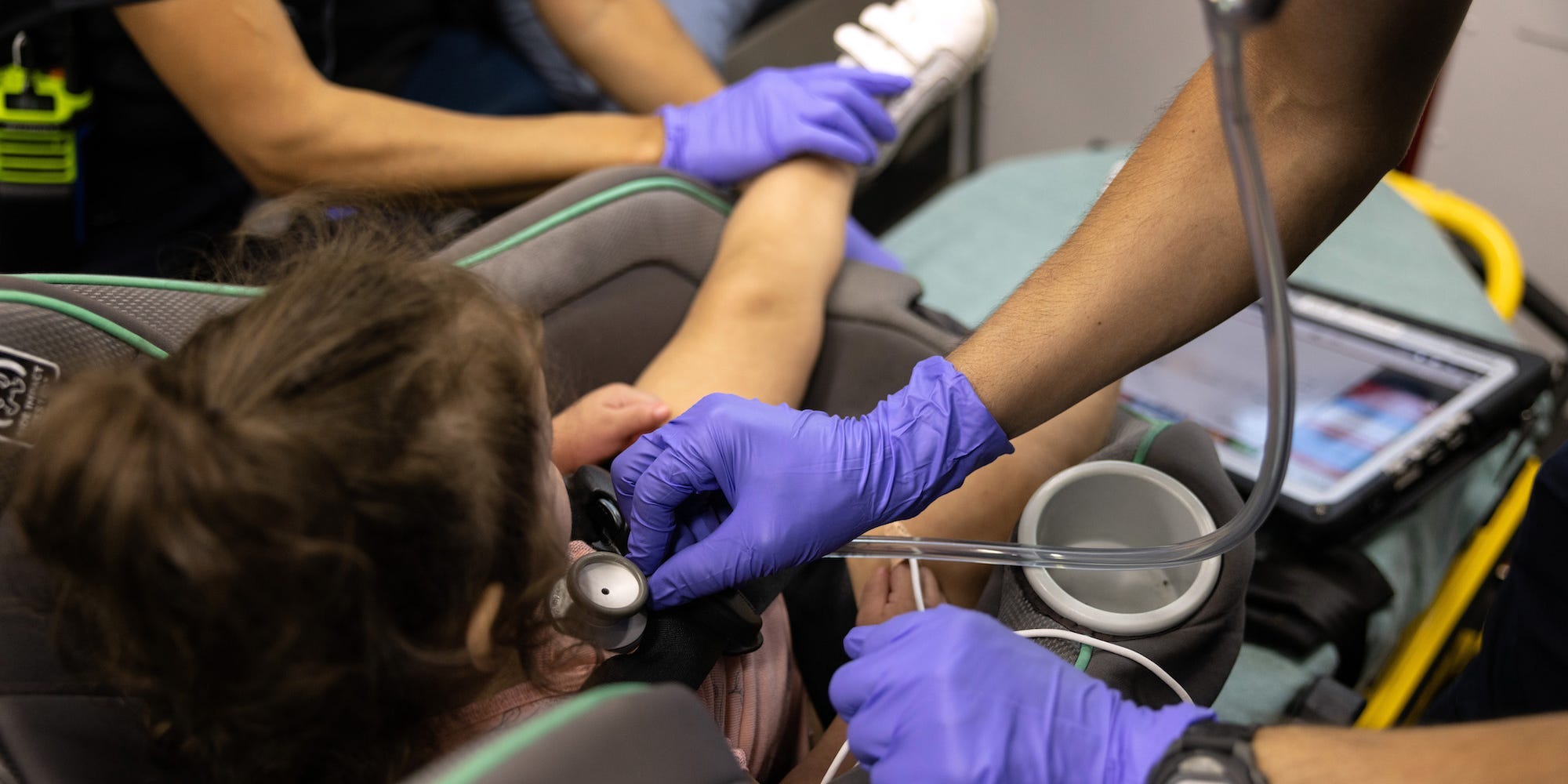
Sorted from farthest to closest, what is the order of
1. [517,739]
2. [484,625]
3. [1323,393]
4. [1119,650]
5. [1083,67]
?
[1083,67] → [1323,393] → [1119,650] → [484,625] → [517,739]

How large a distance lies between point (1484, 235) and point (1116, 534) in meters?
1.00

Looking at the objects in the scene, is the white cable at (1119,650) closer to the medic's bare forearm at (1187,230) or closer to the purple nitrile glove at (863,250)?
the medic's bare forearm at (1187,230)

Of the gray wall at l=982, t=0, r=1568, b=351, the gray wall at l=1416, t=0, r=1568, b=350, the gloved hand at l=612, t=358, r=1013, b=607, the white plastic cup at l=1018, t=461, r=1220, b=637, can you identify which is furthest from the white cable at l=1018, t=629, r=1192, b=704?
the gray wall at l=1416, t=0, r=1568, b=350

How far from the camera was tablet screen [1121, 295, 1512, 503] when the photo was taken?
1.10 m

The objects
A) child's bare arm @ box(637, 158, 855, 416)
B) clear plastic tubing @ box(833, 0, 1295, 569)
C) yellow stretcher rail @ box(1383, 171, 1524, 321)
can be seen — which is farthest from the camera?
yellow stretcher rail @ box(1383, 171, 1524, 321)

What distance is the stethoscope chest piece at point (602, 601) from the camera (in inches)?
25.4

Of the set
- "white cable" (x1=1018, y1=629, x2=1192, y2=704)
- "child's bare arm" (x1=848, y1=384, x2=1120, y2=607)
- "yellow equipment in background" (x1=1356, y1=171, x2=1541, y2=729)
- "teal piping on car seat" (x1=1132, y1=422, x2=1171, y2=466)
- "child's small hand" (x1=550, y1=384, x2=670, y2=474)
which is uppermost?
"teal piping on car seat" (x1=1132, y1=422, x2=1171, y2=466)

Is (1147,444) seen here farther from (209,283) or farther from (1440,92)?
(1440,92)

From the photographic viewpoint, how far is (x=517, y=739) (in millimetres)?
415

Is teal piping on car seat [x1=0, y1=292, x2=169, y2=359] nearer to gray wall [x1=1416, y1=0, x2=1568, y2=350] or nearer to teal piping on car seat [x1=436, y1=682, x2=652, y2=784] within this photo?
teal piping on car seat [x1=436, y1=682, x2=652, y2=784]

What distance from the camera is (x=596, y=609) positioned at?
64 centimetres

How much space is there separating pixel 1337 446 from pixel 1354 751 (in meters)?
0.68

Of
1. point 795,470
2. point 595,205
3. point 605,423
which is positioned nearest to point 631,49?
point 595,205

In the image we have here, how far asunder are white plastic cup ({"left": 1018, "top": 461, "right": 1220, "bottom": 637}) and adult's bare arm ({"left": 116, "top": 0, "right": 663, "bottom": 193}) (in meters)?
0.65
